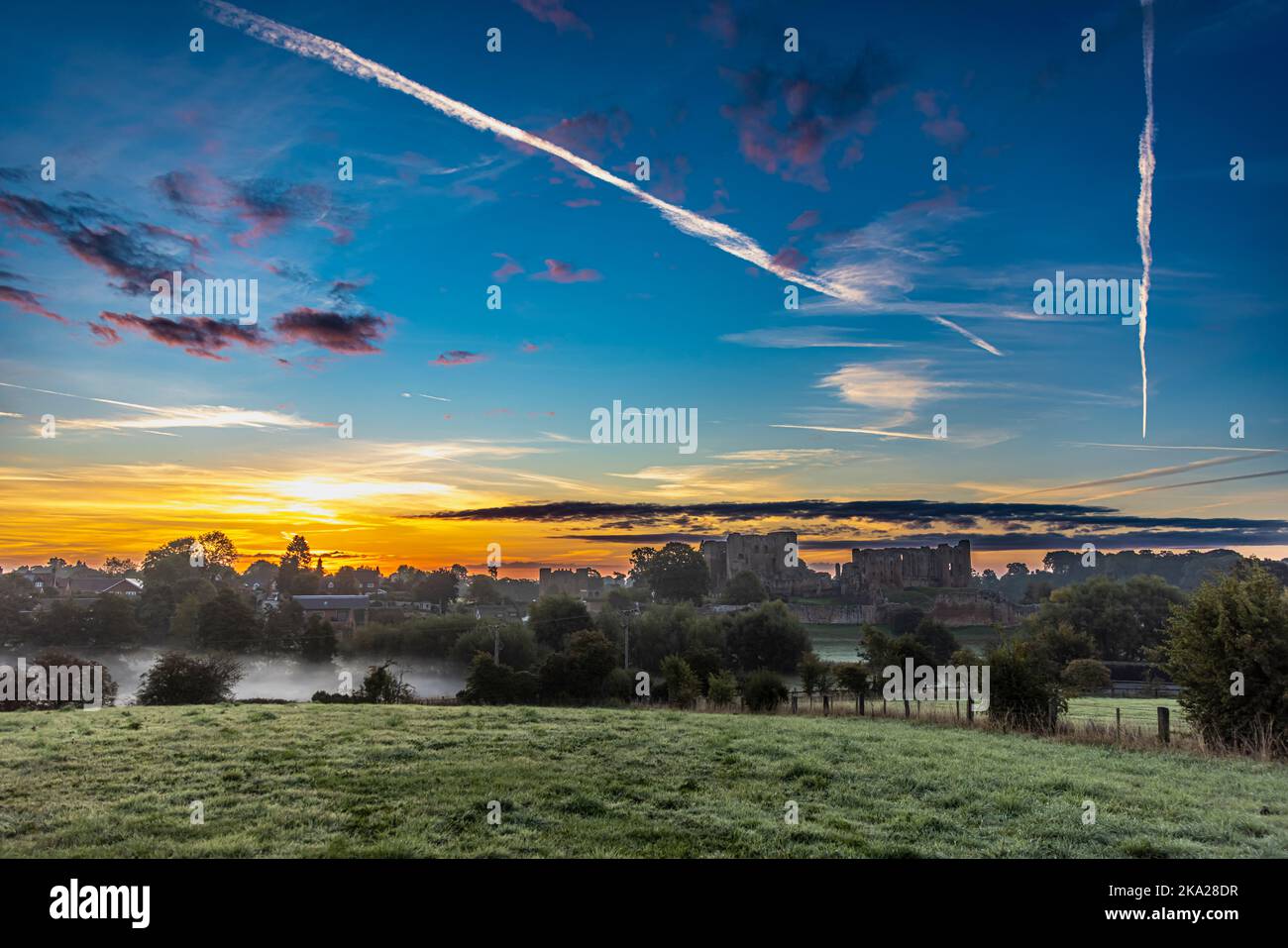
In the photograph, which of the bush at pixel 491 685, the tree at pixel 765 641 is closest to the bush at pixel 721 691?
the bush at pixel 491 685

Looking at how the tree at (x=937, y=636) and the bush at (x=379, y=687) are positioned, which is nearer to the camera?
the bush at (x=379, y=687)

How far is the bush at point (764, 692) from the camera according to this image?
2778 cm

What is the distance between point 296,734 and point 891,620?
219 ft

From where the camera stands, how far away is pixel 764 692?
2803 cm

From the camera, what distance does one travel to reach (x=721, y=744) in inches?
573

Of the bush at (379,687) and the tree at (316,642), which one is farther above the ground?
the bush at (379,687)

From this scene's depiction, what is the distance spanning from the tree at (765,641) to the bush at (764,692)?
115ft

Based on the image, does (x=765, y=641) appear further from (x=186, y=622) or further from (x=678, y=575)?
(x=186, y=622)

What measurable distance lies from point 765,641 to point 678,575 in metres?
22.4

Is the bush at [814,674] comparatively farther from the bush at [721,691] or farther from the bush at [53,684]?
the bush at [53,684]

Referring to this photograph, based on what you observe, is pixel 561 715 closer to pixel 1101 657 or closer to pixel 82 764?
pixel 82 764

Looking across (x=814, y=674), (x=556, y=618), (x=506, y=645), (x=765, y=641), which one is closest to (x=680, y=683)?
(x=814, y=674)

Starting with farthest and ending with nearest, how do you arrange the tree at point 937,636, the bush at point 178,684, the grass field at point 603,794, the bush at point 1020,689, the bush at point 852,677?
the tree at point 937,636 < the bush at point 852,677 < the bush at point 178,684 < the bush at point 1020,689 < the grass field at point 603,794
